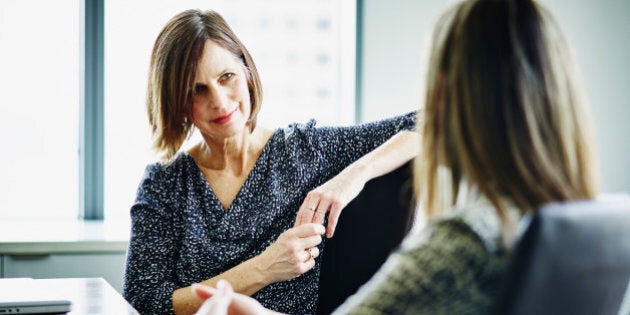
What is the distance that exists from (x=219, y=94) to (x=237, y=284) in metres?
0.44

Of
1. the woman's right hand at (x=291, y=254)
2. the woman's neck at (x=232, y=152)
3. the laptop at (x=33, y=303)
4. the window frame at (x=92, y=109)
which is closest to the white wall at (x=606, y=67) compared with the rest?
the window frame at (x=92, y=109)

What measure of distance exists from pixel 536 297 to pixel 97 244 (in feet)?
7.28

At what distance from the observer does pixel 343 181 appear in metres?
1.69

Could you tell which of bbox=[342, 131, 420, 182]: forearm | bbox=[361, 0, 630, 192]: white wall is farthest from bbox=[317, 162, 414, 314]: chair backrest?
bbox=[361, 0, 630, 192]: white wall

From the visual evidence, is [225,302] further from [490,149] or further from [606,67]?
[606,67]

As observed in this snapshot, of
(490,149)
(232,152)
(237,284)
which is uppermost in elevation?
(490,149)

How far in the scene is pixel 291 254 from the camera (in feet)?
5.25

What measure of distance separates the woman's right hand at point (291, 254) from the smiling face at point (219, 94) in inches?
13.4

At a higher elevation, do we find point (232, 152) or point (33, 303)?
point (232, 152)

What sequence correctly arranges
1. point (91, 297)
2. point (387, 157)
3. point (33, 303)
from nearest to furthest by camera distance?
1. point (33, 303)
2. point (91, 297)
3. point (387, 157)

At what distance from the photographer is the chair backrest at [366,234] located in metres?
1.76

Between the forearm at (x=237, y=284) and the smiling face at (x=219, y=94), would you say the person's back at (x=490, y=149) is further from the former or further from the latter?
the smiling face at (x=219, y=94)

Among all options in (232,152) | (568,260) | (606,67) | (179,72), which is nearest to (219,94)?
(179,72)

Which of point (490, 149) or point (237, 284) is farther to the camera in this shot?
point (237, 284)
